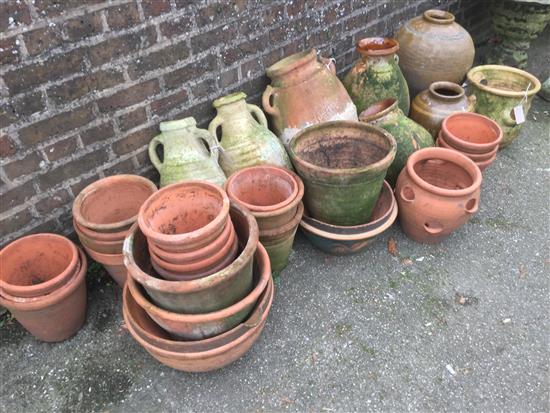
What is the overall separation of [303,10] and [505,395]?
2.39 meters

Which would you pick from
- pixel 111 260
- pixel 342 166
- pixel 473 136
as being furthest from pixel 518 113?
pixel 111 260

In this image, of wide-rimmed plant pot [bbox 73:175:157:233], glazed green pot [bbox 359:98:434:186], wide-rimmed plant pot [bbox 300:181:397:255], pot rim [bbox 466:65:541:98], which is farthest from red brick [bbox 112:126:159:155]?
pot rim [bbox 466:65:541:98]

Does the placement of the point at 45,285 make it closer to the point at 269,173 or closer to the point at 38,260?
the point at 38,260

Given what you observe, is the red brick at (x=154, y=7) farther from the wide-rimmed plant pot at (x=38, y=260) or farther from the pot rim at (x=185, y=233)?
Result: the wide-rimmed plant pot at (x=38, y=260)

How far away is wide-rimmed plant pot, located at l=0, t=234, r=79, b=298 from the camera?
6.32ft

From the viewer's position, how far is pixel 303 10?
103 inches

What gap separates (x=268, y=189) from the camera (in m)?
2.31

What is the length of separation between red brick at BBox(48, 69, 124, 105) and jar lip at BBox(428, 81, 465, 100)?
2.14 m

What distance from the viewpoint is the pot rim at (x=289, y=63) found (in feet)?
8.04

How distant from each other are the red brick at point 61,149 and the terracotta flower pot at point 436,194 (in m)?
1.80

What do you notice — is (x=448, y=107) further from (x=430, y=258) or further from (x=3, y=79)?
(x=3, y=79)

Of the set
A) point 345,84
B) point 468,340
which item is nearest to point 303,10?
point 345,84

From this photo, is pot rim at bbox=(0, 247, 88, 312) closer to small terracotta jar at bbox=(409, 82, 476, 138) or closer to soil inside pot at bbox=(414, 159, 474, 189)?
soil inside pot at bbox=(414, 159, 474, 189)

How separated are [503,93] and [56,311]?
3.15 m
